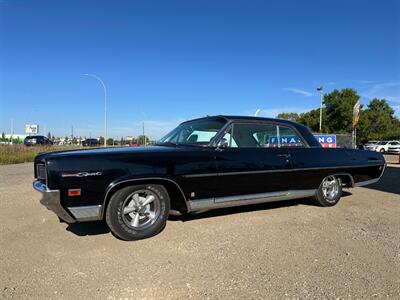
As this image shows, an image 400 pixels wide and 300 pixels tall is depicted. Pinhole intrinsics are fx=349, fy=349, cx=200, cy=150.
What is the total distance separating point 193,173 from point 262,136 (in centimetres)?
155

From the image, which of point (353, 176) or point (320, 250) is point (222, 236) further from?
point (353, 176)

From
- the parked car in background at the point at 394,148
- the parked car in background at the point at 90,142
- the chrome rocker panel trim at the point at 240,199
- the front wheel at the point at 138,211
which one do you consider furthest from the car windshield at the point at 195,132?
the parked car in background at the point at 90,142

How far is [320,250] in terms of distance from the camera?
390 cm

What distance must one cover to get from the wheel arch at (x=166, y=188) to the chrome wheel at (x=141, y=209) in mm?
153

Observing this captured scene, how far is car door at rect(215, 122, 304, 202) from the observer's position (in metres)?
4.78

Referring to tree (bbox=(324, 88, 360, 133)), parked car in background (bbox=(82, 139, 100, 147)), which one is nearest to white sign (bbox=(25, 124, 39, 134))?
parked car in background (bbox=(82, 139, 100, 147))

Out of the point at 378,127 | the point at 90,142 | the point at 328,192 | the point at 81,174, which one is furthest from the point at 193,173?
the point at 378,127

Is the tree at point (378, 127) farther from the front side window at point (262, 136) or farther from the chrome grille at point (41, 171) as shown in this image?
the chrome grille at point (41, 171)

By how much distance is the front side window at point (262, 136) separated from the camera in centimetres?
517

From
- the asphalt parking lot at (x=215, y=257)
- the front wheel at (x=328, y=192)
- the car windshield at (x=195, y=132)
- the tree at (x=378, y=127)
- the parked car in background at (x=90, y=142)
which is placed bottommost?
the asphalt parking lot at (x=215, y=257)

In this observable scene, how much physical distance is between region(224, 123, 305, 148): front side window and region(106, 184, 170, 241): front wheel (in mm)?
1364

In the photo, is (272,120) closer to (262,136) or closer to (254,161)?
(262,136)

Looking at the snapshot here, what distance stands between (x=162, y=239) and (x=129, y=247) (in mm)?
450

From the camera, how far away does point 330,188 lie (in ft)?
20.4
